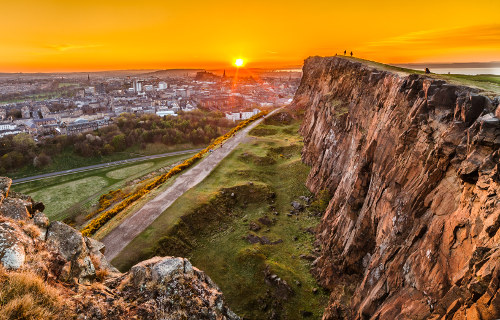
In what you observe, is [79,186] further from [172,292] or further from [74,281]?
[172,292]

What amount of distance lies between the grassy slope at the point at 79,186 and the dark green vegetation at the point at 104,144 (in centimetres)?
1225

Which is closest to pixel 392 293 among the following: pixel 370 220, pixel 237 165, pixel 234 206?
pixel 370 220

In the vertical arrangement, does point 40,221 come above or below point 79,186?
above

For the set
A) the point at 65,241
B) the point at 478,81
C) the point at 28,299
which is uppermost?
the point at 478,81

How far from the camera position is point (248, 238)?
117 feet

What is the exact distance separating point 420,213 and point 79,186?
278 feet

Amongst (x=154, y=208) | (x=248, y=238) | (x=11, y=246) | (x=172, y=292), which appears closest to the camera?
(x=11, y=246)

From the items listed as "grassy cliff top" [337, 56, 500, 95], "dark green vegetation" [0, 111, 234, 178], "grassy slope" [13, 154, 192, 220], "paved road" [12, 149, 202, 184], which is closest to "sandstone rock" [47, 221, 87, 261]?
"grassy cliff top" [337, 56, 500, 95]

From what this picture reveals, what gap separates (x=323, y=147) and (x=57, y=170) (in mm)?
88147

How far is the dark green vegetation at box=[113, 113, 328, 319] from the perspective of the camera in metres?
27.1

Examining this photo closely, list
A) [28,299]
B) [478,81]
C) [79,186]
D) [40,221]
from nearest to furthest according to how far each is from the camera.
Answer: [28,299] < [40,221] < [478,81] < [79,186]

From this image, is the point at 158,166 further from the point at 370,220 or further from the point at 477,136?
the point at 477,136

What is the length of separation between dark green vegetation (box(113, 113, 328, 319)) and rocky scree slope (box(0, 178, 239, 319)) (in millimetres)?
11888

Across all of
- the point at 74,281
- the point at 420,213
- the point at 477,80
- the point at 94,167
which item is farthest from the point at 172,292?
the point at 94,167
